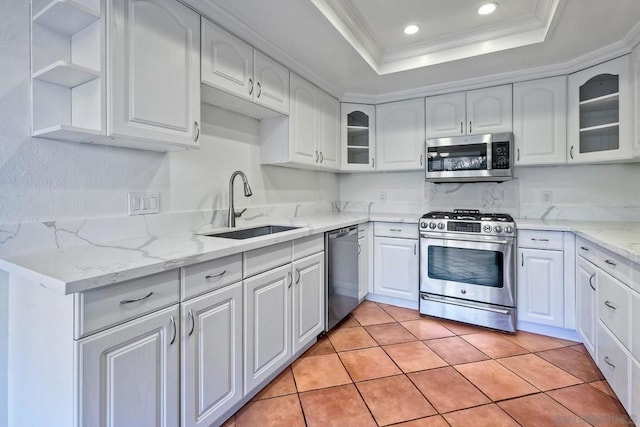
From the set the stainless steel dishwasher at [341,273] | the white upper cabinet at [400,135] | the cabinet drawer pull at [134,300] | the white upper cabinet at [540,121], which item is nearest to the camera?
the cabinet drawer pull at [134,300]

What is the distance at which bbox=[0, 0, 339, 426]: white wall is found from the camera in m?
1.22

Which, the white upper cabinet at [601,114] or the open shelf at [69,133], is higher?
the white upper cabinet at [601,114]

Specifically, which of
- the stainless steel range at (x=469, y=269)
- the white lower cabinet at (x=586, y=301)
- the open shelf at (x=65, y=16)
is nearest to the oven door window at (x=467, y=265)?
the stainless steel range at (x=469, y=269)

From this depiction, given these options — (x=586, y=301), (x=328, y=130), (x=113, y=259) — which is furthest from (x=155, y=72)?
(x=586, y=301)

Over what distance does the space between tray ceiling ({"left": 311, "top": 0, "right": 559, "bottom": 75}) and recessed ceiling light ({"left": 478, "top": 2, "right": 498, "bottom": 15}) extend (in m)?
0.03

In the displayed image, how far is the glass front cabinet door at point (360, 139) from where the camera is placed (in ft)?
10.9

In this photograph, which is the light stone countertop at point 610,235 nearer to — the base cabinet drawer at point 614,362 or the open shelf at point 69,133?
the base cabinet drawer at point 614,362

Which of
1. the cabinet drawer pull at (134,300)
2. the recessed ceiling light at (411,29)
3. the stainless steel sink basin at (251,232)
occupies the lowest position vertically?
the cabinet drawer pull at (134,300)

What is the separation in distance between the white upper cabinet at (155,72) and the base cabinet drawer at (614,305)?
2298 mm

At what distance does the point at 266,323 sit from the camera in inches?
66.7

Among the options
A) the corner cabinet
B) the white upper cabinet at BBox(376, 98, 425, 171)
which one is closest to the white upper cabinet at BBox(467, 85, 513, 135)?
the white upper cabinet at BBox(376, 98, 425, 171)

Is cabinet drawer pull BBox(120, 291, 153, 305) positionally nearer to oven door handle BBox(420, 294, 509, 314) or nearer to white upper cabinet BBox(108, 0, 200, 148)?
white upper cabinet BBox(108, 0, 200, 148)

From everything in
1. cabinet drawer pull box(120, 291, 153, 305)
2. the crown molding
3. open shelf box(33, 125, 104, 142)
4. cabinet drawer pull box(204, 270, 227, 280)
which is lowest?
cabinet drawer pull box(120, 291, 153, 305)

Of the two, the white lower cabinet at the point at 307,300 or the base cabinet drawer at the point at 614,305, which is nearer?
the base cabinet drawer at the point at 614,305
